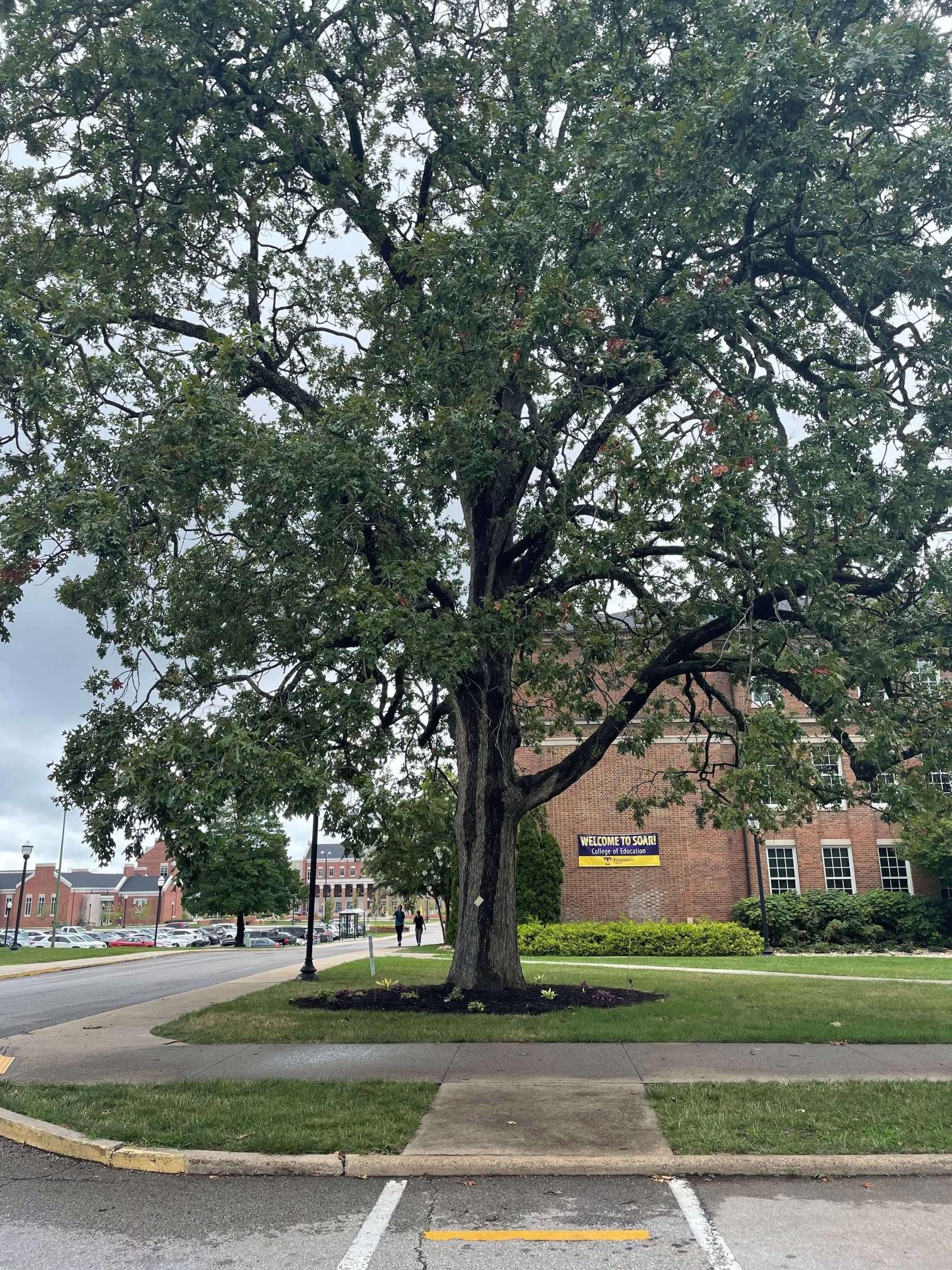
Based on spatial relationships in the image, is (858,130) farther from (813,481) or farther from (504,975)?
(504,975)

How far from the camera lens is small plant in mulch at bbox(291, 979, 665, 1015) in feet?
41.6

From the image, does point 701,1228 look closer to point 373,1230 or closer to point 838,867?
point 373,1230

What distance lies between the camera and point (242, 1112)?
697 centimetres

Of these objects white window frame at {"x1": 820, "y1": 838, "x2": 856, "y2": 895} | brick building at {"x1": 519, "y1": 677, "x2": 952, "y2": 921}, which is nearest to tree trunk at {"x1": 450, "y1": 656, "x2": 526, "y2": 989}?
brick building at {"x1": 519, "y1": 677, "x2": 952, "y2": 921}

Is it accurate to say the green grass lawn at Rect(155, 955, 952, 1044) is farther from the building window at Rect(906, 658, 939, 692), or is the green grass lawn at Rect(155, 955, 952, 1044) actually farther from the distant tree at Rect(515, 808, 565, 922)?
the distant tree at Rect(515, 808, 565, 922)

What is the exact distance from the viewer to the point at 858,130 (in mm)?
10781

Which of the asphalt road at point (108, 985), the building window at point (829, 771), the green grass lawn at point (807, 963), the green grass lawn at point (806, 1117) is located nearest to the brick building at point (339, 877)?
the asphalt road at point (108, 985)

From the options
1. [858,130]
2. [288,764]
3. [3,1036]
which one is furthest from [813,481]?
[3,1036]

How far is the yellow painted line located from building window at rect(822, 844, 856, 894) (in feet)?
95.5

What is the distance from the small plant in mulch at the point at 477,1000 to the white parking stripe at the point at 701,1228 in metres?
7.01

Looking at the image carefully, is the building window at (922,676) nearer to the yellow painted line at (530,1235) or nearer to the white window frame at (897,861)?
the yellow painted line at (530,1235)

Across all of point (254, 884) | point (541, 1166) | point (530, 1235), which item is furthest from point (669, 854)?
point (254, 884)

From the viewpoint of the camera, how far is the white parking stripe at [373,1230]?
4543 millimetres

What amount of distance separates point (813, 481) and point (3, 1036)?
12.5 m
